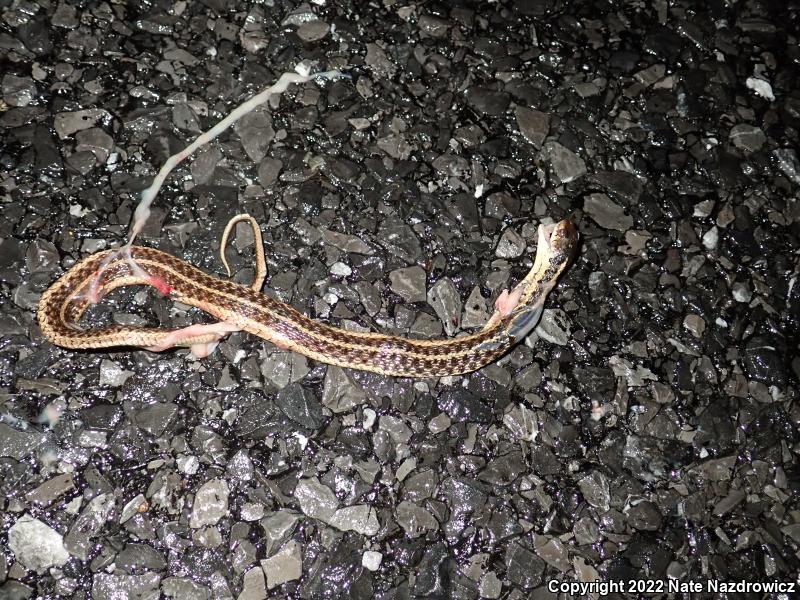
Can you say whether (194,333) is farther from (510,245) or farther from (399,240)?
(510,245)

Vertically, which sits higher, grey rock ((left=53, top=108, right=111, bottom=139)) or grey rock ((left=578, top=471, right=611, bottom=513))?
grey rock ((left=53, top=108, right=111, bottom=139))

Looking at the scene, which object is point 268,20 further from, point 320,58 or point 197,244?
point 197,244

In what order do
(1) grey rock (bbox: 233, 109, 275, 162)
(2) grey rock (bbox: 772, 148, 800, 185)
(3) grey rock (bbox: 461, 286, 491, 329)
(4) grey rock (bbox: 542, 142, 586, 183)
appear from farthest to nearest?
(2) grey rock (bbox: 772, 148, 800, 185) < (4) grey rock (bbox: 542, 142, 586, 183) < (1) grey rock (bbox: 233, 109, 275, 162) < (3) grey rock (bbox: 461, 286, 491, 329)

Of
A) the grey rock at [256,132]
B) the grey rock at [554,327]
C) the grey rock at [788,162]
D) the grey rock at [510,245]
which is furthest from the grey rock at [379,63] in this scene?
the grey rock at [788,162]

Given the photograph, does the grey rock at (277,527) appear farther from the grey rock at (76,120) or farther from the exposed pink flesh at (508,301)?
the grey rock at (76,120)

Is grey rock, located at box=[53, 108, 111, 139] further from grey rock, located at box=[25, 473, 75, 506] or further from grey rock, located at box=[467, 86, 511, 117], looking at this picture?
grey rock, located at box=[467, 86, 511, 117]

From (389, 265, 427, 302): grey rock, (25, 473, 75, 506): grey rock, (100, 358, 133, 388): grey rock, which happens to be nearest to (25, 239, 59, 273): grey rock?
(100, 358, 133, 388): grey rock
